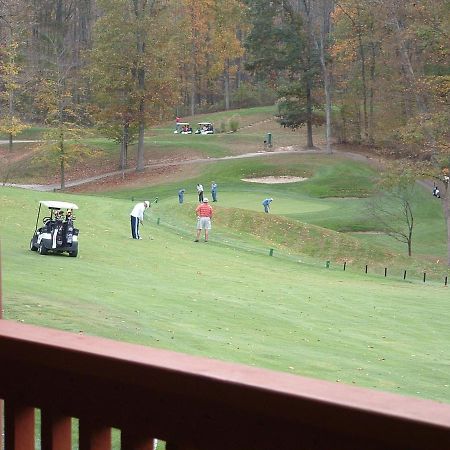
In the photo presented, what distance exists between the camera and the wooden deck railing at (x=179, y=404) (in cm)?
214

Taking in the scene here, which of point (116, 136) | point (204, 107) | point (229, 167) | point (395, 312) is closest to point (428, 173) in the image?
point (395, 312)

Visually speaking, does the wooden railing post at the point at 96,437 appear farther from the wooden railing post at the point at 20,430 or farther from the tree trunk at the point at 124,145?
the tree trunk at the point at 124,145

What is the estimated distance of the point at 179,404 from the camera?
256 centimetres

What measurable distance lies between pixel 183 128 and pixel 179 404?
81.1 metres

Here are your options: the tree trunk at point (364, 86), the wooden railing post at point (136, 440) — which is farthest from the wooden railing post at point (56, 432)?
the tree trunk at point (364, 86)

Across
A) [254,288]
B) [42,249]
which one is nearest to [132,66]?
[42,249]

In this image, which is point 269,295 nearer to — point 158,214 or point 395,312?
point 395,312

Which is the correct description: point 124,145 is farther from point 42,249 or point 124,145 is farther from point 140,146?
point 42,249

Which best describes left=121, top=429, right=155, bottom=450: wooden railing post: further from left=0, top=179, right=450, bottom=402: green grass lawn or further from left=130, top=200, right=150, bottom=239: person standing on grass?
left=130, top=200, right=150, bottom=239: person standing on grass

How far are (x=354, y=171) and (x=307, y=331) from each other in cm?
4710

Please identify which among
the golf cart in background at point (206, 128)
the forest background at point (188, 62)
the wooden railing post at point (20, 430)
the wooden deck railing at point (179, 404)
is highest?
the forest background at point (188, 62)

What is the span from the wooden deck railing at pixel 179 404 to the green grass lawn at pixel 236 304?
327 inches

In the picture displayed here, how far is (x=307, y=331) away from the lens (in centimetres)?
1570

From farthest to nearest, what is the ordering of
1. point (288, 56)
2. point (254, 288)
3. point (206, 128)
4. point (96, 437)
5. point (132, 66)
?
point (206, 128)
point (288, 56)
point (132, 66)
point (254, 288)
point (96, 437)
